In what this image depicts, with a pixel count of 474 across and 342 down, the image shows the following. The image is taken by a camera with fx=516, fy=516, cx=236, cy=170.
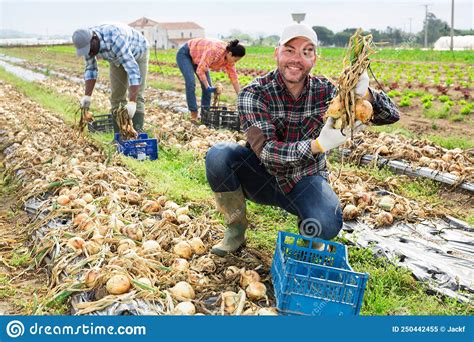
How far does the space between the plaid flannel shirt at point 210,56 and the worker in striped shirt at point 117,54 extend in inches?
28.7

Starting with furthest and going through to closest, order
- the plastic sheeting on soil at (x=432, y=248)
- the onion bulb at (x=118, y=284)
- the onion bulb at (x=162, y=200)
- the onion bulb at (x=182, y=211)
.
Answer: the onion bulb at (x=162, y=200) < the onion bulb at (x=182, y=211) < the plastic sheeting on soil at (x=432, y=248) < the onion bulb at (x=118, y=284)

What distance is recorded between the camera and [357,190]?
3627 mm

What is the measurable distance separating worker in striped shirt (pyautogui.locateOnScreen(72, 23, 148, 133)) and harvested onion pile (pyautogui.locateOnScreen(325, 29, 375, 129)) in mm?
2696

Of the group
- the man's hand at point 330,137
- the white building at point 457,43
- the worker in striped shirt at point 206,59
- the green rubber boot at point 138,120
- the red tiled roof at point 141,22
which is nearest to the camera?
the man's hand at point 330,137

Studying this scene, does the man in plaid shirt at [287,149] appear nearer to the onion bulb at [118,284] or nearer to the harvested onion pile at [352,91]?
the harvested onion pile at [352,91]

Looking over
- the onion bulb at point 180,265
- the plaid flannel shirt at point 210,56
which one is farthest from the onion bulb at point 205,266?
the plaid flannel shirt at point 210,56

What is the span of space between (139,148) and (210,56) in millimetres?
1614

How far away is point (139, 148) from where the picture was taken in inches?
179

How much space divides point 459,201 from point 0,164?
4.17 meters

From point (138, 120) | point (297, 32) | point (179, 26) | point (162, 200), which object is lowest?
point (162, 200)

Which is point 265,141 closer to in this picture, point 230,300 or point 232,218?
point 232,218

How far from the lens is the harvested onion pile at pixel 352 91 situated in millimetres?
2131

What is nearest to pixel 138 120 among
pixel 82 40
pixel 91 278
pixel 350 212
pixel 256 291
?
pixel 82 40

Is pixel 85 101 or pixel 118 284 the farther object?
pixel 85 101
